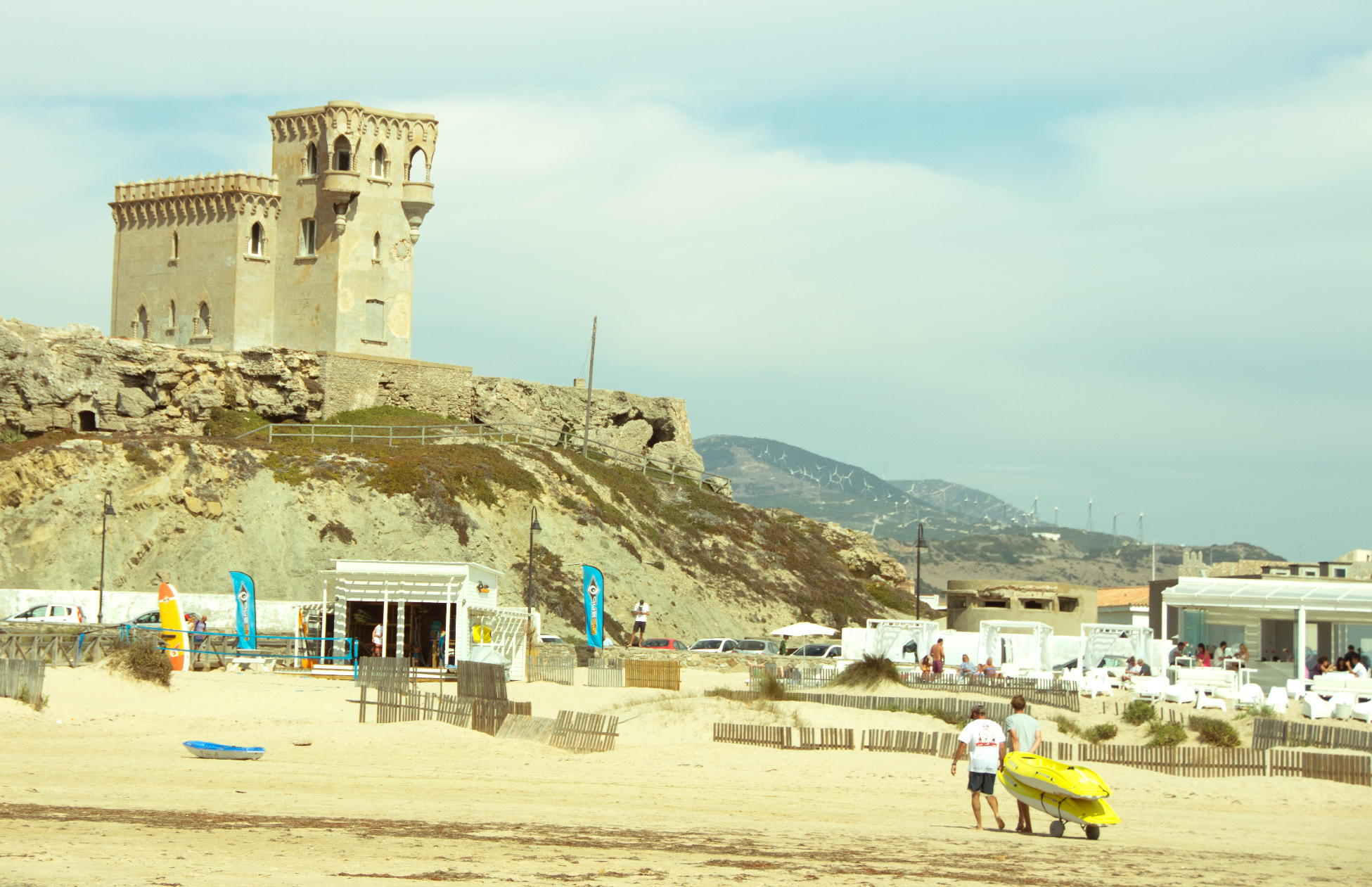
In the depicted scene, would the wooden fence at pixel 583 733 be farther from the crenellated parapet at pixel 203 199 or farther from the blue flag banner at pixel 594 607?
the crenellated parapet at pixel 203 199

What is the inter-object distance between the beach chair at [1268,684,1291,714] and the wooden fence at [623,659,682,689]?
490 inches

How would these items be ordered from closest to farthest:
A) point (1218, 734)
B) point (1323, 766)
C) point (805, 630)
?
point (1323, 766) → point (1218, 734) → point (805, 630)

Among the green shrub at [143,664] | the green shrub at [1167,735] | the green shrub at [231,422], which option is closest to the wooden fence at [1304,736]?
the green shrub at [1167,735]

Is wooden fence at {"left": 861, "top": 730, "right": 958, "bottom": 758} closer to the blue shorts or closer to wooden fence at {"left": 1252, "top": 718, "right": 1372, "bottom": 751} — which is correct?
wooden fence at {"left": 1252, "top": 718, "right": 1372, "bottom": 751}

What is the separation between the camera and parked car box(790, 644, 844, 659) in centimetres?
4122

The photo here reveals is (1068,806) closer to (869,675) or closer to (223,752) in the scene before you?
(223,752)

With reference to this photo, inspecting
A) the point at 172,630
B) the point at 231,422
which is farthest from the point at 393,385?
the point at 172,630

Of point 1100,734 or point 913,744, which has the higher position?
point 913,744

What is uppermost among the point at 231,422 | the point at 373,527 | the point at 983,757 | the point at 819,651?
the point at 231,422

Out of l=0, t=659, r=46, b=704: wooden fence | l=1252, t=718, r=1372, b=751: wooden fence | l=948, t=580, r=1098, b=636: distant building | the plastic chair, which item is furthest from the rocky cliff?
l=1252, t=718, r=1372, b=751: wooden fence

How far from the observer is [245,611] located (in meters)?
34.1

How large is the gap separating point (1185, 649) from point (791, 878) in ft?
86.7

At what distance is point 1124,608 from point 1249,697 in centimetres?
3483

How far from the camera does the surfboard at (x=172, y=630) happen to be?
97.8ft
